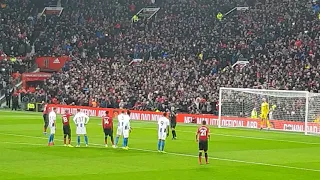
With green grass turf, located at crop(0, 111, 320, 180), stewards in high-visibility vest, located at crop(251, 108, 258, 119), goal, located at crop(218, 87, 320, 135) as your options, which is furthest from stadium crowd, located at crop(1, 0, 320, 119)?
green grass turf, located at crop(0, 111, 320, 180)

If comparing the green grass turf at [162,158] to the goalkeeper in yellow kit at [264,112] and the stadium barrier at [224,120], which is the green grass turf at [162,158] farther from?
the goalkeeper in yellow kit at [264,112]

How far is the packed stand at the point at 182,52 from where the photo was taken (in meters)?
61.5

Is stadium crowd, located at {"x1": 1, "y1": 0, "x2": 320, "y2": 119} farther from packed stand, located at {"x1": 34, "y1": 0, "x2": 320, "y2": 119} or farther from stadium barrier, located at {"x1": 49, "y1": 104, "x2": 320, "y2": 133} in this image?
stadium barrier, located at {"x1": 49, "y1": 104, "x2": 320, "y2": 133}

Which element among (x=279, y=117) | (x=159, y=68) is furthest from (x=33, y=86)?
(x=279, y=117)

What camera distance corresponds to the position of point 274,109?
54.2 metres

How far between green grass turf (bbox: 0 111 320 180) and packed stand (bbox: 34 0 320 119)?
11.6 meters

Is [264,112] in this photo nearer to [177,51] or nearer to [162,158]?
[177,51]

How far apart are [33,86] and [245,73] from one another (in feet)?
81.8

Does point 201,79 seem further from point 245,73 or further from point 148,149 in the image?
point 148,149

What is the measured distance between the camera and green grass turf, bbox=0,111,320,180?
28.2 m

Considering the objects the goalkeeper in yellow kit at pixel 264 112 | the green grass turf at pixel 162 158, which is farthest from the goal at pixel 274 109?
the green grass turf at pixel 162 158

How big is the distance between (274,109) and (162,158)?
21960mm

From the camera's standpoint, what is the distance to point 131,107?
6556 cm

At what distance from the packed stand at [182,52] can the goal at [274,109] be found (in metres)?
3.37
